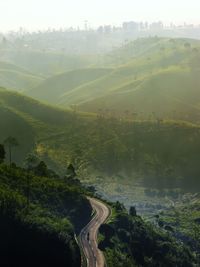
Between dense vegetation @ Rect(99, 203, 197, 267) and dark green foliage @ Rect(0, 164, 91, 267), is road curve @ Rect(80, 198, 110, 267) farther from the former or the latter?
dark green foliage @ Rect(0, 164, 91, 267)

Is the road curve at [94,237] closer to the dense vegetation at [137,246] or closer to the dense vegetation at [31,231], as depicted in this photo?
the dense vegetation at [137,246]

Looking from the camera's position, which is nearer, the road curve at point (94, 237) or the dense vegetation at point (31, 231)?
the dense vegetation at point (31, 231)

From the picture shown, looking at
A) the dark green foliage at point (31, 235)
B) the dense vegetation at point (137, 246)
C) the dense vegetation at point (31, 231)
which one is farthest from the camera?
the dense vegetation at point (137, 246)

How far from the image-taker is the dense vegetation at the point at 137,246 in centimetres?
11212

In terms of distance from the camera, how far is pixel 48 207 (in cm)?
11844

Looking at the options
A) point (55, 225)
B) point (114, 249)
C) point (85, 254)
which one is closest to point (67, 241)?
point (55, 225)

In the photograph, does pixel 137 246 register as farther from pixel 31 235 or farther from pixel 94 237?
pixel 31 235

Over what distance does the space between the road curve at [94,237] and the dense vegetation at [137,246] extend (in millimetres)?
1980

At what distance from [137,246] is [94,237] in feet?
45.8

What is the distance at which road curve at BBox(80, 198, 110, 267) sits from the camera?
338ft

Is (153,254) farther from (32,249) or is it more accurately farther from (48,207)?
(32,249)

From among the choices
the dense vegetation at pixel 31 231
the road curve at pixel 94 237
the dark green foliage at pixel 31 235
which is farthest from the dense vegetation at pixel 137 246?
the dark green foliage at pixel 31 235

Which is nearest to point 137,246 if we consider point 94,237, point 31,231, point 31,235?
point 94,237

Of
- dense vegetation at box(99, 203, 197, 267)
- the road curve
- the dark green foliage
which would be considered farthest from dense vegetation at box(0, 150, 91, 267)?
dense vegetation at box(99, 203, 197, 267)
